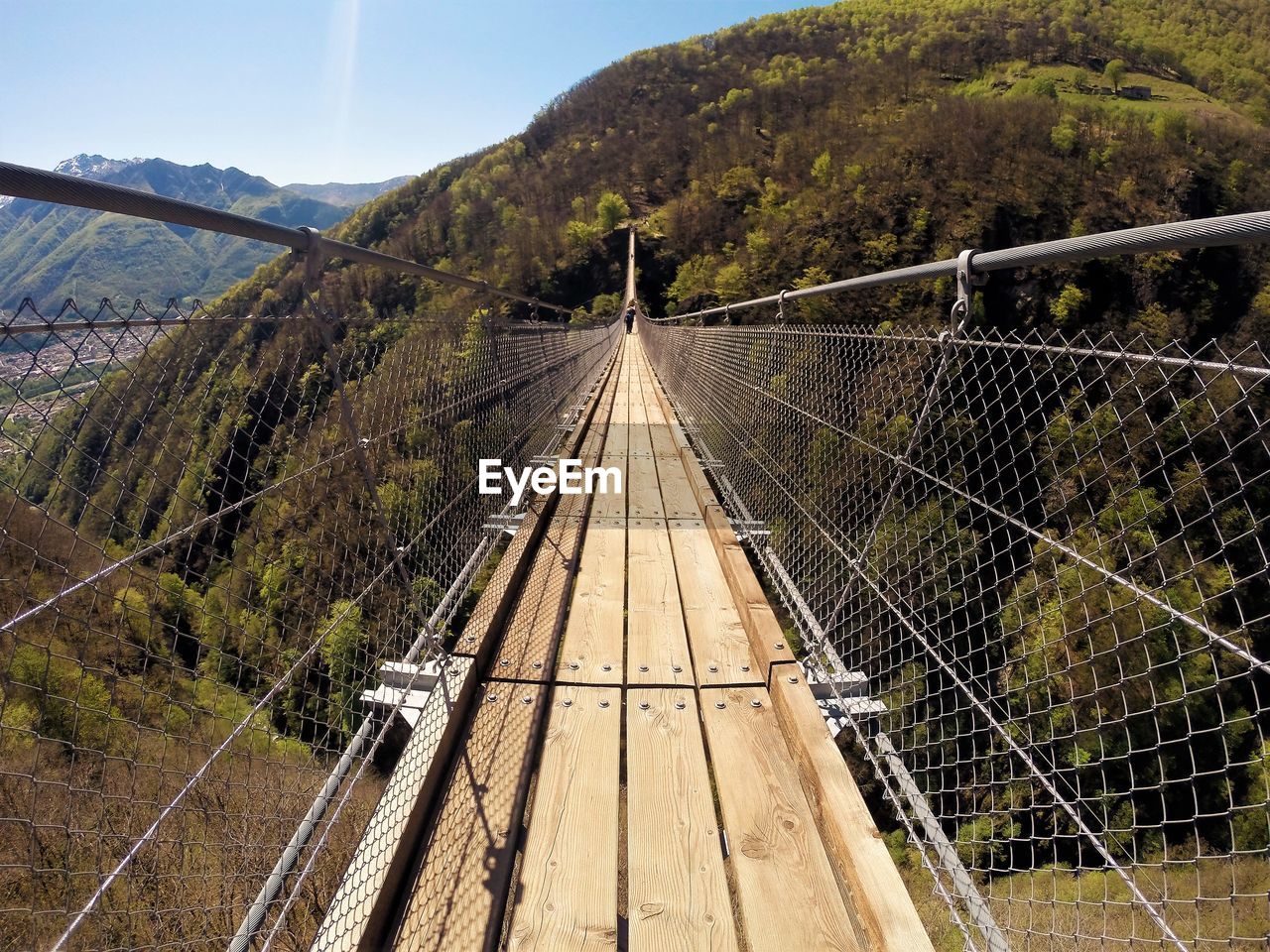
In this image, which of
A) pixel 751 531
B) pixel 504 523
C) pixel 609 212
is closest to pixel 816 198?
pixel 609 212

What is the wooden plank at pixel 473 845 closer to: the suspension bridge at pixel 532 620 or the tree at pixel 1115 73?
the suspension bridge at pixel 532 620

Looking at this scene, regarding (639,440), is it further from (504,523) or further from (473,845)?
(473,845)

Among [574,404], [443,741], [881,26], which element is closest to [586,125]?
[881,26]

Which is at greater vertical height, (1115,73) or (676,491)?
(1115,73)

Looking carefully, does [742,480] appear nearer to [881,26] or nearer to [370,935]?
[370,935]

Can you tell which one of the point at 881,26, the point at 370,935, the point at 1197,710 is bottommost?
the point at 1197,710

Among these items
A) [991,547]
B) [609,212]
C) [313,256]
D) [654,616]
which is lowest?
[654,616]

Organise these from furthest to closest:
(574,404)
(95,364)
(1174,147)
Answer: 1. (1174,147)
2. (574,404)
3. (95,364)
